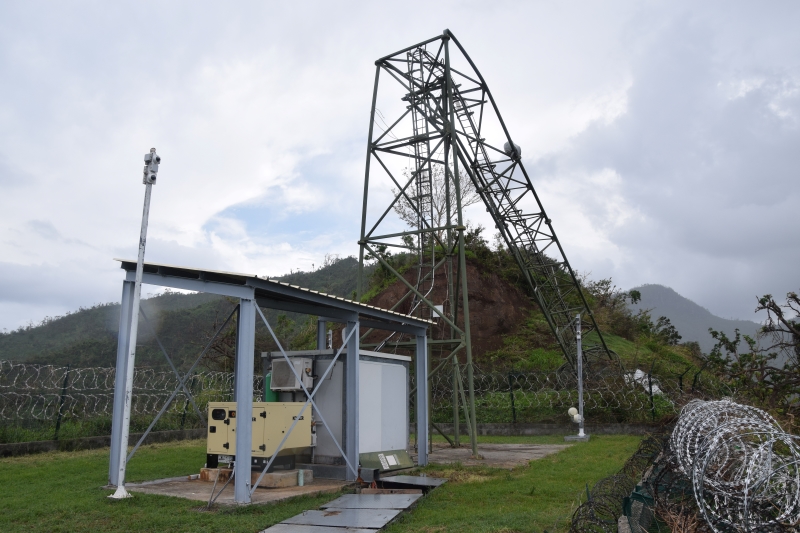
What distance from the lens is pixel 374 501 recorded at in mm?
9469

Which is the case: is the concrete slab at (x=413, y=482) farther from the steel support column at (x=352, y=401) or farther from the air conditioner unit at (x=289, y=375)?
the air conditioner unit at (x=289, y=375)

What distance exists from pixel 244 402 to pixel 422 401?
19.3 feet

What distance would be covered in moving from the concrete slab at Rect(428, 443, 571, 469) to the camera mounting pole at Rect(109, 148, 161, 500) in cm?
717

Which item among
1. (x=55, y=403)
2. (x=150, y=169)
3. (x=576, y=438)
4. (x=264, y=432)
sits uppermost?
(x=150, y=169)

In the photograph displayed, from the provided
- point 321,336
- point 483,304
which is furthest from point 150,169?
point 483,304

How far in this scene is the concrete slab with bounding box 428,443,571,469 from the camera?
14164mm

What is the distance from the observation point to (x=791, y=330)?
11539 millimetres

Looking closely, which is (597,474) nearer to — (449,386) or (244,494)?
(244,494)

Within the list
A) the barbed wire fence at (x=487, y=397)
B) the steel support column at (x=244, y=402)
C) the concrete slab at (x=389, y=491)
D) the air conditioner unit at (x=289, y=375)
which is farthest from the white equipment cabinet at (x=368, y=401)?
the barbed wire fence at (x=487, y=397)

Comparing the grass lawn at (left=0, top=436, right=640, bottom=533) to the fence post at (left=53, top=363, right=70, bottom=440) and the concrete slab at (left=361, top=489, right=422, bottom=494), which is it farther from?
the fence post at (left=53, top=363, right=70, bottom=440)

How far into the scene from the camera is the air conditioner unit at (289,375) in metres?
12.1

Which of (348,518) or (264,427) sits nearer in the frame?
(348,518)

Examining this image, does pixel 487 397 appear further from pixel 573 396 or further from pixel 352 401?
pixel 352 401

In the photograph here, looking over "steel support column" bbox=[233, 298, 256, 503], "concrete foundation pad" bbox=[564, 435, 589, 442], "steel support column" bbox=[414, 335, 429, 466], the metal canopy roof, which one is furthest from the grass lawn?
"concrete foundation pad" bbox=[564, 435, 589, 442]
